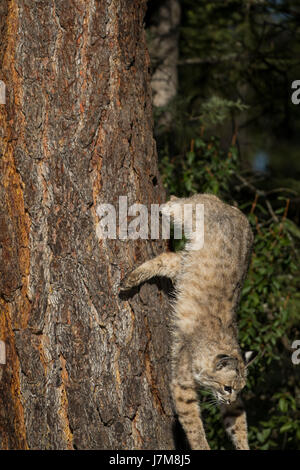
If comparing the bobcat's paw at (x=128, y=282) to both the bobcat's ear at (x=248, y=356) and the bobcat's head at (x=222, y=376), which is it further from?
the bobcat's ear at (x=248, y=356)

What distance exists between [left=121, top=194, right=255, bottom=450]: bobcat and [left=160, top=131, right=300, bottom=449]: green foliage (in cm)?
104

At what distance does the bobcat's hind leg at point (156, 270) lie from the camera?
3098 millimetres

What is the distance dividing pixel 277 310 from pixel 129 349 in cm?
248

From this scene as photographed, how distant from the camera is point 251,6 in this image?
633 cm

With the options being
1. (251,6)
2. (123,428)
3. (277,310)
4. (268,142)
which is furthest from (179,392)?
(268,142)

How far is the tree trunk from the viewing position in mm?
Answer: 3010

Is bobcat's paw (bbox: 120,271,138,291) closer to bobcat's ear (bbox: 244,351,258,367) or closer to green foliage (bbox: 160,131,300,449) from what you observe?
bobcat's ear (bbox: 244,351,258,367)

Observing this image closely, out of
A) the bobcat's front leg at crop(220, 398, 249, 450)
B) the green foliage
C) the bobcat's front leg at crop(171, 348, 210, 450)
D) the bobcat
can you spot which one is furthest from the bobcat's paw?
the green foliage

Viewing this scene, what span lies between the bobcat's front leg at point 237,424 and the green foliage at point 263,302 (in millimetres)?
469

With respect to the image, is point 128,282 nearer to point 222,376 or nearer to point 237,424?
point 222,376

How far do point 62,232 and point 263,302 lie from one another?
271 cm

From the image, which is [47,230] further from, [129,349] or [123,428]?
[123,428]

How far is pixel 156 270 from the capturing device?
11.1 ft

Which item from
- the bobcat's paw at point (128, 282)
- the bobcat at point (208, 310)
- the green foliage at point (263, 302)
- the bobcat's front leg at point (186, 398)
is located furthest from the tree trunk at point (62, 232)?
the green foliage at point (263, 302)
